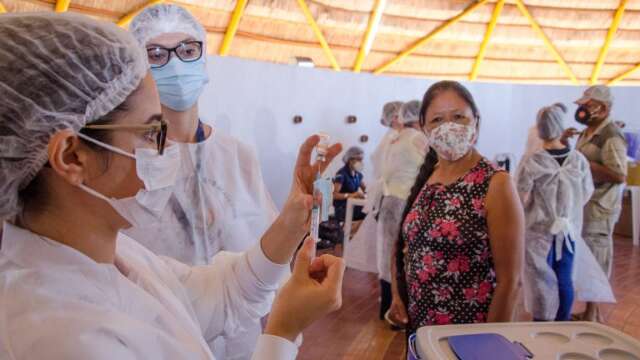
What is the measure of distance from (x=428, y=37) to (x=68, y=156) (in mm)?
7934

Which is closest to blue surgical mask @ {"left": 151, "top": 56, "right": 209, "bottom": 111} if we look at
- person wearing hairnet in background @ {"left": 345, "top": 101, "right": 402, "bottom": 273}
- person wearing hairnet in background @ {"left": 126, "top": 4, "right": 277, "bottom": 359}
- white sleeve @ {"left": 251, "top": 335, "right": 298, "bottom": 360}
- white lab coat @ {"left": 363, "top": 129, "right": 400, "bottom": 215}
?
person wearing hairnet in background @ {"left": 126, "top": 4, "right": 277, "bottom": 359}

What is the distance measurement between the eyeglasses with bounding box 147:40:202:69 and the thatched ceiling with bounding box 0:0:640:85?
513 cm

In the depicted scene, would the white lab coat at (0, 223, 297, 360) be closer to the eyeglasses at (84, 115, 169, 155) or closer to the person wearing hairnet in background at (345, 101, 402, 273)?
the eyeglasses at (84, 115, 169, 155)

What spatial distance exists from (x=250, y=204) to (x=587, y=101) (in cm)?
279

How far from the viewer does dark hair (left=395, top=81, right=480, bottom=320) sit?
1.72m

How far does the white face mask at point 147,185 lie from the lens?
81 centimetres

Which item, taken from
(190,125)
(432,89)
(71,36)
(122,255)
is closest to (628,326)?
(432,89)

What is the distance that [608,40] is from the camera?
26.9 feet

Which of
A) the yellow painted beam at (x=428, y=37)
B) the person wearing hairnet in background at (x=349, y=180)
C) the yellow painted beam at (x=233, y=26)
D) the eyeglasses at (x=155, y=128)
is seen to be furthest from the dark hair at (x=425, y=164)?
the yellow painted beam at (x=428, y=37)

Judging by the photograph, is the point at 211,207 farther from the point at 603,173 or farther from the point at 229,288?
the point at 603,173

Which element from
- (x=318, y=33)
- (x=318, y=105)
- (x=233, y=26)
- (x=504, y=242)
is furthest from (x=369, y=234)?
(x=318, y=33)

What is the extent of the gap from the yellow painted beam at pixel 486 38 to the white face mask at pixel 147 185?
8.01 meters

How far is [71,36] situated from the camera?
2.41 feet

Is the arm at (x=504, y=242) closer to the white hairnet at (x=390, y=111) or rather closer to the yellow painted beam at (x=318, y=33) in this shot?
the white hairnet at (x=390, y=111)
